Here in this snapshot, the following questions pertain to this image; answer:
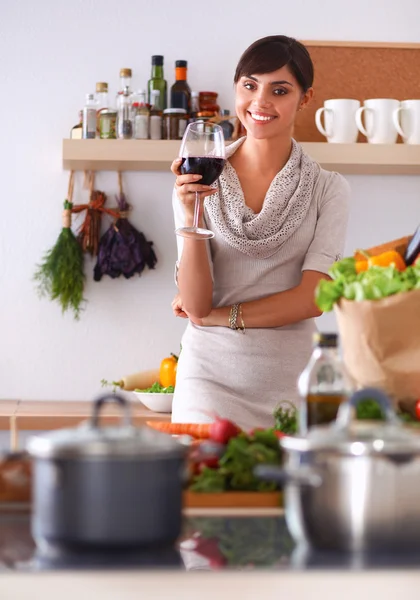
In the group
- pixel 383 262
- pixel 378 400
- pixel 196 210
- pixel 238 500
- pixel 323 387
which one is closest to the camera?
pixel 378 400

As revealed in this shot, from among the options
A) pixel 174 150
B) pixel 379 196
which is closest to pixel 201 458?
pixel 174 150

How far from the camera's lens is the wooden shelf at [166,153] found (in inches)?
134

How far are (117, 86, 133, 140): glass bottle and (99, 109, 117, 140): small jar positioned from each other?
17 millimetres

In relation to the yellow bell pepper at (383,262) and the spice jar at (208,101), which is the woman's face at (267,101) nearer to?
the yellow bell pepper at (383,262)

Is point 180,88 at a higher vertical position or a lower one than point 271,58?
higher

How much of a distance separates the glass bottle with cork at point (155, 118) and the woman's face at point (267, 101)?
110cm

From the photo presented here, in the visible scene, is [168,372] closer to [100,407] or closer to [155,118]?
[155,118]

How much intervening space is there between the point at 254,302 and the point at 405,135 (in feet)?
4.58

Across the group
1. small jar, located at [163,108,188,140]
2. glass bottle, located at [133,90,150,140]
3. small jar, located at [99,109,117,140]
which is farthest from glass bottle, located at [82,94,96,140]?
small jar, located at [163,108,188,140]

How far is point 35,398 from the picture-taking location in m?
3.66

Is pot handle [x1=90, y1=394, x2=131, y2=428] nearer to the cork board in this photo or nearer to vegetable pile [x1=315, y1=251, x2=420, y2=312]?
vegetable pile [x1=315, y1=251, x2=420, y2=312]

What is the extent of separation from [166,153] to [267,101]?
1106 mm

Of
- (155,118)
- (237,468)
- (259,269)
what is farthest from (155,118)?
(237,468)

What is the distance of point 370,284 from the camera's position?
61.4 inches
